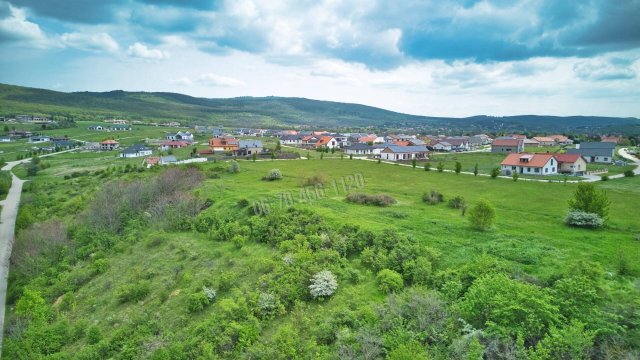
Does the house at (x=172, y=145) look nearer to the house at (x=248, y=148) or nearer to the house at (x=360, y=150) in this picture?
the house at (x=248, y=148)

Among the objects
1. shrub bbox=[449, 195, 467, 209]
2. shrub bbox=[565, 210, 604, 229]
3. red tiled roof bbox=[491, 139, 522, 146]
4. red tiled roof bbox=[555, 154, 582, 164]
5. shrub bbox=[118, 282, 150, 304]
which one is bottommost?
shrub bbox=[118, 282, 150, 304]

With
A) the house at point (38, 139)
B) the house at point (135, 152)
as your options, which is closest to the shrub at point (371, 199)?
→ the house at point (135, 152)

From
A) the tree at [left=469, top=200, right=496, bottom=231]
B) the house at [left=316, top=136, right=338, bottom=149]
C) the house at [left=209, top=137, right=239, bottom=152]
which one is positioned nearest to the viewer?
the tree at [left=469, top=200, right=496, bottom=231]

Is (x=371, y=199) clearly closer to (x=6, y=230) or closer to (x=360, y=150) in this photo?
(x=6, y=230)

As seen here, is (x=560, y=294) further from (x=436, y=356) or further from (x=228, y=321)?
(x=228, y=321)

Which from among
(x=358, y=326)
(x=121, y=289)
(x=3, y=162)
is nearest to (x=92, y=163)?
(x=3, y=162)

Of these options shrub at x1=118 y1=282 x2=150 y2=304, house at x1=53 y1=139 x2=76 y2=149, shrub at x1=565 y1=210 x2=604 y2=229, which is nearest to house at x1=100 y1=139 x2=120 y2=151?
house at x1=53 y1=139 x2=76 y2=149

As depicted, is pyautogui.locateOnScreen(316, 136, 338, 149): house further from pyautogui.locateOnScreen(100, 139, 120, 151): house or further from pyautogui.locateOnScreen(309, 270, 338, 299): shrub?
pyautogui.locateOnScreen(309, 270, 338, 299): shrub
